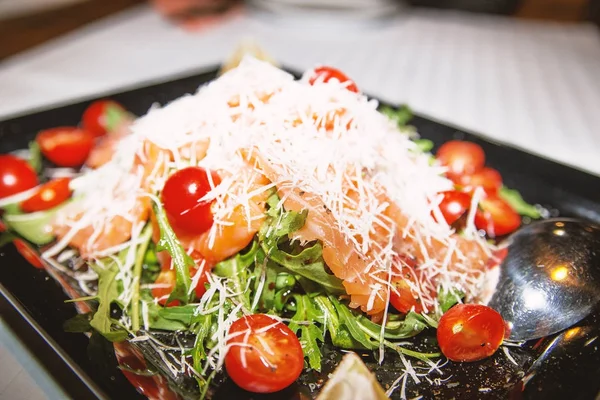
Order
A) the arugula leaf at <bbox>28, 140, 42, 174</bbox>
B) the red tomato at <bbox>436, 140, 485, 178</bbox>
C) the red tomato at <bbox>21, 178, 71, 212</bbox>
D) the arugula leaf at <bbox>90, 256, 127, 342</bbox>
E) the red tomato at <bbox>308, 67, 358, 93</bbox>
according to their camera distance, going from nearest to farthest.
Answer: the arugula leaf at <bbox>90, 256, 127, 342</bbox>, the red tomato at <bbox>308, 67, 358, 93</bbox>, the red tomato at <bbox>21, 178, 71, 212</bbox>, the red tomato at <bbox>436, 140, 485, 178</bbox>, the arugula leaf at <bbox>28, 140, 42, 174</bbox>

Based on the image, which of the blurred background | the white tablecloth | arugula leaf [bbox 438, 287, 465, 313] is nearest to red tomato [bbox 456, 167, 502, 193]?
arugula leaf [bbox 438, 287, 465, 313]

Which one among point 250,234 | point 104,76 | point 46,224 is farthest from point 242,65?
point 104,76

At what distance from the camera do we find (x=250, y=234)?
1.52 metres

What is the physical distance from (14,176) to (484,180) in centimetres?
205

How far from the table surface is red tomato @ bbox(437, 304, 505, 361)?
63.6 inches

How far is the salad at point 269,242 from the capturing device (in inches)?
54.2

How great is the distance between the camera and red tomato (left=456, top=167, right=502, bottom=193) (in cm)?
206

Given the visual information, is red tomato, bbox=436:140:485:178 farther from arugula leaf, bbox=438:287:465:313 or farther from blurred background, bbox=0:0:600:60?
blurred background, bbox=0:0:600:60

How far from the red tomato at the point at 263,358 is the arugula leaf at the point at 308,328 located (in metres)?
0.08

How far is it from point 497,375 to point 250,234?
0.82 meters

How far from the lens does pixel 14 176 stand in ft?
6.98

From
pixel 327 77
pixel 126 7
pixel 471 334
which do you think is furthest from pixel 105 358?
pixel 126 7

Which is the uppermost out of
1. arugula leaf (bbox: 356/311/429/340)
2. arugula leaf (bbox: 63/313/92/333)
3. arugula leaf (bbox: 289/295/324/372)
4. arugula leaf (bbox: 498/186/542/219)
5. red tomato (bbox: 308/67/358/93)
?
red tomato (bbox: 308/67/358/93)

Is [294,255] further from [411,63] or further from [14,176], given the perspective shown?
[411,63]
